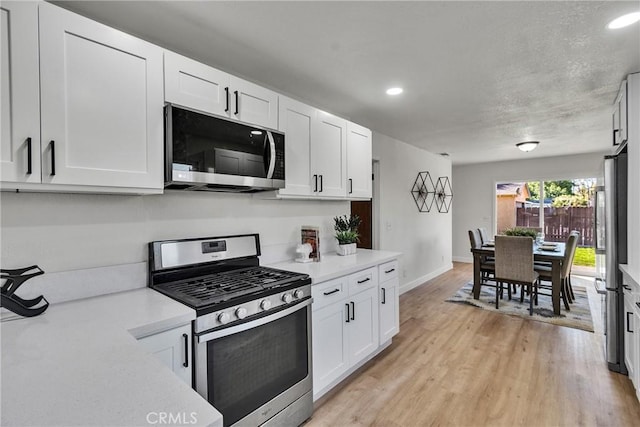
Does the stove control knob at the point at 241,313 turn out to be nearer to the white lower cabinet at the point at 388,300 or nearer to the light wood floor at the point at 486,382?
the light wood floor at the point at 486,382

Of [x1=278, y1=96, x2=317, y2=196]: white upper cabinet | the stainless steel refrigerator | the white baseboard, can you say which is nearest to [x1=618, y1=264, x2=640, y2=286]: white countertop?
the stainless steel refrigerator

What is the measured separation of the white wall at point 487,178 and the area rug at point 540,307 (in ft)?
8.17

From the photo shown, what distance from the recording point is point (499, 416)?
204 centimetres

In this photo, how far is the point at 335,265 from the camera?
242cm

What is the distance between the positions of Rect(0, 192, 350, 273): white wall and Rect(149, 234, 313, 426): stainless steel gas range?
114mm

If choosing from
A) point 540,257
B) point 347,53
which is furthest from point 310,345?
point 540,257

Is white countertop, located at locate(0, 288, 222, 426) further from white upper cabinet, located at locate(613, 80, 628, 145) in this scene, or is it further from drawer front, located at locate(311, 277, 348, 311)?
white upper cabinet, located at locate(613, 80, 628, 145)

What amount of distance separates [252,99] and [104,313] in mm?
1455

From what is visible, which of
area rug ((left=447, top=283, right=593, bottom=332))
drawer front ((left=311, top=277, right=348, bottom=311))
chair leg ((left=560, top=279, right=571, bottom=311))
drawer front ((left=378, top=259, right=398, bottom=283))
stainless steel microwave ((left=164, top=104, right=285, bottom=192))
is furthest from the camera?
chair leg ((left=560, top=279, right=571, bottom=311))

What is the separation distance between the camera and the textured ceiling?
166 cm

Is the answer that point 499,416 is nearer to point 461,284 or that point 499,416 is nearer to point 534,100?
point 534,100

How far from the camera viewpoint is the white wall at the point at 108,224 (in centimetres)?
149

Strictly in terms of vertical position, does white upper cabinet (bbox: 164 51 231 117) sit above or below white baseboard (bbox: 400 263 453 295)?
above

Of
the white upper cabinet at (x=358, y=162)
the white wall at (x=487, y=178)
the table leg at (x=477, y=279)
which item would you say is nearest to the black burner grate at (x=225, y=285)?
the white upper cabinet at (x=358, y=162)
